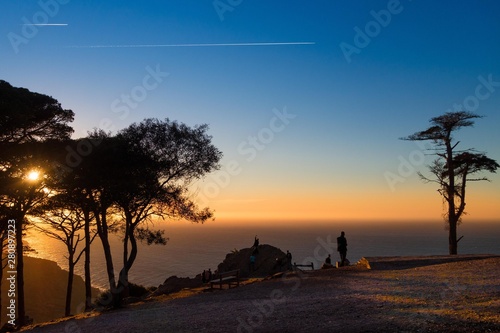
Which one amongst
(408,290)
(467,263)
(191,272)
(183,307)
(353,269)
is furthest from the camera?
(191,272)

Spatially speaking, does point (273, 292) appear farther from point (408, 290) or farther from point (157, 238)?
point (157, 238)

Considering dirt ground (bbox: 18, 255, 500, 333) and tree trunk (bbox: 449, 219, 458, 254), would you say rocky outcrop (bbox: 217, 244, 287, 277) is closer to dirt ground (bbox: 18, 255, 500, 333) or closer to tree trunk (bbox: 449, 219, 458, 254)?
dirt ground (bbox: 18, 255, 500, 333)

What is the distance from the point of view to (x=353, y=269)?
22.8m

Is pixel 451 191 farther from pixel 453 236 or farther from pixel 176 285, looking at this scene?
pixel 176 285

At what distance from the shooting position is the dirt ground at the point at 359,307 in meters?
9.11

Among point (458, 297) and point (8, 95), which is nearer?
point (458, 297)

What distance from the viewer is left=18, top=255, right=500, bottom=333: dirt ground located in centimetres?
911

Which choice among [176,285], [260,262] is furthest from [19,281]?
[260,262]

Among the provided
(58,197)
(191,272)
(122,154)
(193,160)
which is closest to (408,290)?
(193,160)

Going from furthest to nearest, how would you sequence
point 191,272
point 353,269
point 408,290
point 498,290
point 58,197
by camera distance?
point 191,272
point 58,197
point 353,269
point 408,290
point 498,290

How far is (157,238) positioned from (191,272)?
9945cm

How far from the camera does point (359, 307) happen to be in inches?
443

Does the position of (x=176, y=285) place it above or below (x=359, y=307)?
below

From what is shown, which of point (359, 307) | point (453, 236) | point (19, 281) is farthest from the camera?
point (453, 236)
